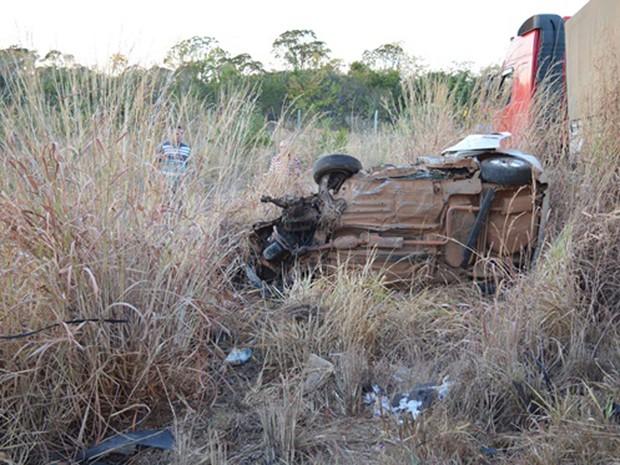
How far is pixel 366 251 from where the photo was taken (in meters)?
3.81

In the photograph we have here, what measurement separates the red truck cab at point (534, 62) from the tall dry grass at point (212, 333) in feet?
11.3

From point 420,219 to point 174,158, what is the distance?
1.67 meters

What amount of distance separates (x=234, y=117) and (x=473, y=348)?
2.06 metres

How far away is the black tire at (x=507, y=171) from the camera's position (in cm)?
362

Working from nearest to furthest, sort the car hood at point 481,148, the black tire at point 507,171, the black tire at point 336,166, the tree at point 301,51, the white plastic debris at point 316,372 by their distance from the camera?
the white plastic debris at point 316,372, the black tire at point 507,171, the car hood at point 481,148, the black tire at point 336,166, the tree at point 301,51

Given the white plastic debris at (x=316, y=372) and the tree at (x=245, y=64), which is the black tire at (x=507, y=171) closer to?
the white plastic debris at (x=316, y=372)

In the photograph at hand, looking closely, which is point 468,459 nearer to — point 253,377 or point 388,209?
point 253,377

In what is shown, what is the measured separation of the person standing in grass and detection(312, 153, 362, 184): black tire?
3.71ft

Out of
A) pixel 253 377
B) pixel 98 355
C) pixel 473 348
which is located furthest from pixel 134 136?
pixel 473 348

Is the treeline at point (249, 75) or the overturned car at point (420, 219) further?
the overturned car at point (420, 219)

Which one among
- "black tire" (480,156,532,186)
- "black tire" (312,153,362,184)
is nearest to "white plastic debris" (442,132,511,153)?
"black tire" (480,156,532,186)

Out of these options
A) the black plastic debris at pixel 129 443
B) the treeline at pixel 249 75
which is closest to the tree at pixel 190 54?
the treeline at pixel 249 75

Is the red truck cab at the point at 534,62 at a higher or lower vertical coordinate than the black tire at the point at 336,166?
higher

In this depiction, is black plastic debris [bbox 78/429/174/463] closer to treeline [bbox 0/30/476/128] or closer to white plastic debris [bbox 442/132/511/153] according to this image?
treeline [bbox 0/30/476/128]
